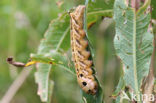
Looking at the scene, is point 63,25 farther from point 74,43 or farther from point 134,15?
point 134,15

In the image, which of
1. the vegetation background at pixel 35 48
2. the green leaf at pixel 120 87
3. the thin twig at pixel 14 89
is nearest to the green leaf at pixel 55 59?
the green leaf at pixel 120 87

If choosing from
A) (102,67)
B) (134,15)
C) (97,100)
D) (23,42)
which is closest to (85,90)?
(97,100)

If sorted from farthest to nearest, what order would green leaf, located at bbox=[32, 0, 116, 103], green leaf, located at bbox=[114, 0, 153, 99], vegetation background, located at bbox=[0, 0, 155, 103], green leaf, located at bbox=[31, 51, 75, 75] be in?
vegetation background, located at bbox=[0, 0, 155, 103]
green leaf, located at bbox=[32, 0, 116, 103]
green leaf, located at bbox=[31, 51, 75, 75]
green leaf, located at bbox=[114, 0, 153, 99]

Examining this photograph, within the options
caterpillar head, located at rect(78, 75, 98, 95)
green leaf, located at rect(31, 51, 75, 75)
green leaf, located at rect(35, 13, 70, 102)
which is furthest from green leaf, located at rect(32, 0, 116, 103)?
caterpillar head, located at rect(78, 75, 98, 95)

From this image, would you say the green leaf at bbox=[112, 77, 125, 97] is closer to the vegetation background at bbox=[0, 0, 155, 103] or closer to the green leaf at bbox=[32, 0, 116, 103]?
the green leaf at bbox=[32, 0, 116, 103]

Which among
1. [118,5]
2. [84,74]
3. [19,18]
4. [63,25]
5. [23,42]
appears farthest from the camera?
[23,42]

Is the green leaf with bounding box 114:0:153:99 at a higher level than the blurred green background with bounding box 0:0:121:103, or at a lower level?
higher

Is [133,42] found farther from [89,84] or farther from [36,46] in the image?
[36,46]
